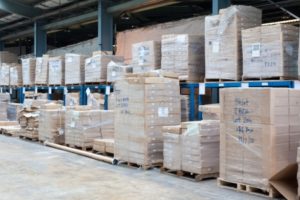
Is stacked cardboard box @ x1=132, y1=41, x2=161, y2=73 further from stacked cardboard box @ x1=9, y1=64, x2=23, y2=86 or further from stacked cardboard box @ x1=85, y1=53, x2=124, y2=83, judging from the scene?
stacked cardboard box @ x1=9, y1=64, x2=23, y2=86

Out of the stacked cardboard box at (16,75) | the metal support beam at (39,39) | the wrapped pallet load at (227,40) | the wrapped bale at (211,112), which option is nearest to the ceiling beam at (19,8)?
the metal support beam at (39,39)

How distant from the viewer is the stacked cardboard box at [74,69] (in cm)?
1290

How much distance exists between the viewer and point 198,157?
671 centimetres

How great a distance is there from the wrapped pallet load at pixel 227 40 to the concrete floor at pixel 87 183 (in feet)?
7.49

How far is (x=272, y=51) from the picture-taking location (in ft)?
23.7

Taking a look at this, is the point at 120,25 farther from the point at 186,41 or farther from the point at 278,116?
the point at 278,116

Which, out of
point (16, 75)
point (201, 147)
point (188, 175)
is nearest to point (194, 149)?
point (201, 147)

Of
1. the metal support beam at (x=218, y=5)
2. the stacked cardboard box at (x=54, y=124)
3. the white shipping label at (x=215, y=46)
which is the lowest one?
the stacked cardboard box at (x=54, y=124)

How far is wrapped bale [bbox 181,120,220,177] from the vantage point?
22.0 feet

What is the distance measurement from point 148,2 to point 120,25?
6.23m

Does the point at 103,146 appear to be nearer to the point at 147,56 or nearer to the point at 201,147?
the point at 147,56

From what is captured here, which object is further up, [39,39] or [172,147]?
[39,39]

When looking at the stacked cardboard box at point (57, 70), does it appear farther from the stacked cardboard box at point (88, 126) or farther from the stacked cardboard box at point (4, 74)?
the stacked cardboard box at point (4, 74)

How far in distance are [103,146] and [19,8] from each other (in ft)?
33.1
